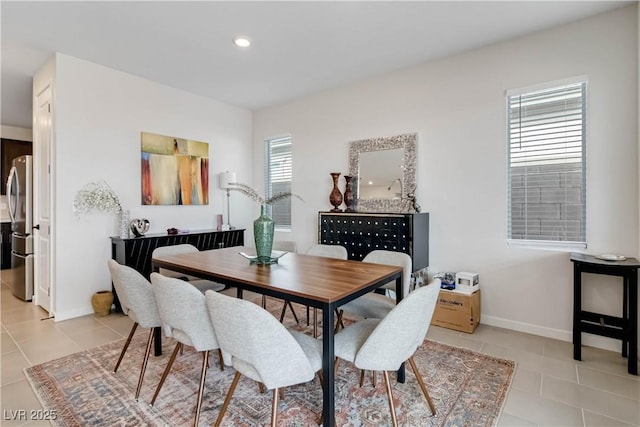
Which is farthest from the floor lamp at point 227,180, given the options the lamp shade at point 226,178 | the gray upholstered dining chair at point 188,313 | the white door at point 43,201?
the gray upholstered dining chair at point 188,313

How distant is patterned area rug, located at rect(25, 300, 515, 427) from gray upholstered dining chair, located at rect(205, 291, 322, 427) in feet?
1.80

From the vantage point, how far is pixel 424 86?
3744 mm

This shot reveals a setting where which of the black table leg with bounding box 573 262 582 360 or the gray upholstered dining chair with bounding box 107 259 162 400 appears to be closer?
the gray upholstered dining chair with bounding box 107 259 162 400

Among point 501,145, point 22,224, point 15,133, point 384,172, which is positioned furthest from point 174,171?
point 15,133

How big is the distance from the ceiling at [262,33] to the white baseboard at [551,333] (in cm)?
285

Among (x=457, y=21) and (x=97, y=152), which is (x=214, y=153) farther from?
(x=457, y=21)

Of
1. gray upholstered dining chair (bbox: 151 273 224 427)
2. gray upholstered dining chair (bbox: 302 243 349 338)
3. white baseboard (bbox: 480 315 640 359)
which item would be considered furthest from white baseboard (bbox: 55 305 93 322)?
white baseboard (bbox: 480 315 640 359)

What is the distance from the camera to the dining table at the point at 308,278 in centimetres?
159

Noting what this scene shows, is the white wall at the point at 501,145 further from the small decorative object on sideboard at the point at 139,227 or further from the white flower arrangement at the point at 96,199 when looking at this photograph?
the white flower arrangement at the point at 96,199

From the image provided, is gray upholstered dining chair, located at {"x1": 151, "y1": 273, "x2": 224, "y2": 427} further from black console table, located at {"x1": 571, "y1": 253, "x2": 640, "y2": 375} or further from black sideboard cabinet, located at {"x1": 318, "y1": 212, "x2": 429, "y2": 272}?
black console table, located at {"x1": 571, "y1": 253, "x2": 640, "y2": 375}

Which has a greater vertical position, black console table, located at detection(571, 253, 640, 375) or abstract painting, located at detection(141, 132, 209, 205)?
abstract painting, located at detection(141, 132, 209, 205)

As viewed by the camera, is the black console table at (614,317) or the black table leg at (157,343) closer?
the black console table at (614,317)

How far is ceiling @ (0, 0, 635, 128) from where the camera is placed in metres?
2.65

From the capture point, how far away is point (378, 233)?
3621 mm
